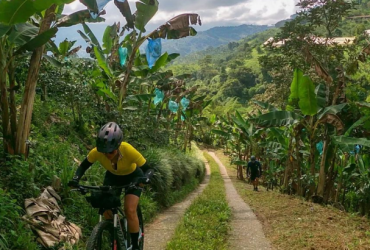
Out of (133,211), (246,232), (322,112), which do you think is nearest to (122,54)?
(322,112)

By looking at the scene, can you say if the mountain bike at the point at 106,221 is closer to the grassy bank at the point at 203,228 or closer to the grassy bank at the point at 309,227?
the grassy bank at the point at 203,228

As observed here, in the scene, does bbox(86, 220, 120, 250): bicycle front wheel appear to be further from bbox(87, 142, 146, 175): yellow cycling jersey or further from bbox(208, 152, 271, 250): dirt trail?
bbox(208, 152, 271, 250): dirt trail

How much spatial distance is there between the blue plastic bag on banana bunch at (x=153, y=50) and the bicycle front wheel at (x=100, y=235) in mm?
7355

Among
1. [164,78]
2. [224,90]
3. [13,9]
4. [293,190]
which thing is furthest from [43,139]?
[224,90]

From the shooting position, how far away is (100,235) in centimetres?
325

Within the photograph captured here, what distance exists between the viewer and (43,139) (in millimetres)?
7141

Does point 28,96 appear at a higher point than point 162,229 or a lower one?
higher

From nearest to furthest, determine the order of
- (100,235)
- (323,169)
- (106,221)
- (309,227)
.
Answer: (100,235)
(106,221)
(309,227)
(323,169)

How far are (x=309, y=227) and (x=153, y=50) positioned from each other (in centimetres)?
651

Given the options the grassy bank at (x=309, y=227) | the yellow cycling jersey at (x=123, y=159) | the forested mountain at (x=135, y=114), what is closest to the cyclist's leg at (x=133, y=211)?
the yellow cycling jersey at (x=123, y=159)

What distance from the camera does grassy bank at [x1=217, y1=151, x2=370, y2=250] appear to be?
579cm

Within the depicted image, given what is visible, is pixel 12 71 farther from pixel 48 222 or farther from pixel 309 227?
pixel 309 227

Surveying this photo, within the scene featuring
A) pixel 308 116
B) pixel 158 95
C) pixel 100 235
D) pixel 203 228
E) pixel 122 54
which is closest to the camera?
pixel 100 235

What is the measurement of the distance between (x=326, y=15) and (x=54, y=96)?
892 cm
